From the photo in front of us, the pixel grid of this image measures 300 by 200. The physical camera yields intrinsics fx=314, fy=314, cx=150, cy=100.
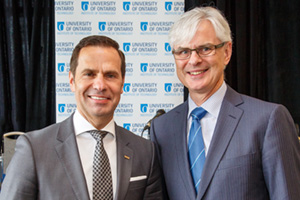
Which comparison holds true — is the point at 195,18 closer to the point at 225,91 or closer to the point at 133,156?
the point at 225,91

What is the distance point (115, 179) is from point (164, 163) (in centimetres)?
39

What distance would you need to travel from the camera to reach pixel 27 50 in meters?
5.44

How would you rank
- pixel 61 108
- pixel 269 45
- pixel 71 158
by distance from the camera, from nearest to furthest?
pixel 71 158 → pixel 61 108 → pixel 269 45

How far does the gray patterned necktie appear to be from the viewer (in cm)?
152

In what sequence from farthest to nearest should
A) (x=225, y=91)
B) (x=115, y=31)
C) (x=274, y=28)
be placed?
(x=274, y=28) < (x=115, y=31) < (x=225, y=91)

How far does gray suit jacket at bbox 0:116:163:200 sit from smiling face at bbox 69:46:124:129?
137 millimetres

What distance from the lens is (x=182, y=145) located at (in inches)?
71.0

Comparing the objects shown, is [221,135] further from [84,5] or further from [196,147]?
[84,5]

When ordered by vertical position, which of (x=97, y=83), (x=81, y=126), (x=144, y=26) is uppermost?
(x=144, y=26)

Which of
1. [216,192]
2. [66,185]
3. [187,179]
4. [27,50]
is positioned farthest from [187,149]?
[27,50]

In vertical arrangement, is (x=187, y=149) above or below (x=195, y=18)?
below

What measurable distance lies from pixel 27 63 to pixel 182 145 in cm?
442

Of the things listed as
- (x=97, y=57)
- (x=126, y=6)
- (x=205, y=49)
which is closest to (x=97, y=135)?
(x=97, y=57)

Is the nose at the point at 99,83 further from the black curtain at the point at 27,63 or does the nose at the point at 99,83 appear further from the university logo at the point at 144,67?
the black curtain at the point at 27,63
